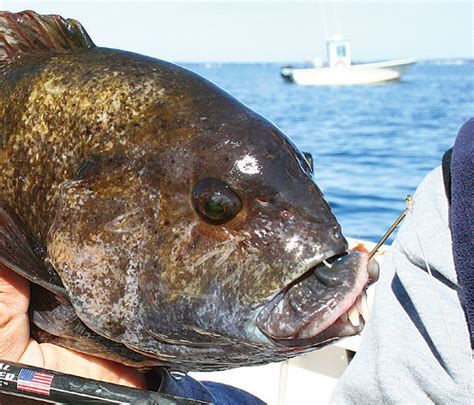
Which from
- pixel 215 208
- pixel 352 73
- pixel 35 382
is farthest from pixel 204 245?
pixel 352 73

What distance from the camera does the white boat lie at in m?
46.0

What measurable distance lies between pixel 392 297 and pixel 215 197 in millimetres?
1772

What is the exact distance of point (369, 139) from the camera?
23781 mm

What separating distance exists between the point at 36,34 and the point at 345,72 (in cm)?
4814

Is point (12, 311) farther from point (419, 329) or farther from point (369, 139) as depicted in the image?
point (369, 139)

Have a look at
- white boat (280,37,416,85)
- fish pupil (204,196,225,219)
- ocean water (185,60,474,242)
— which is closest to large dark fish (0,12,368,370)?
fish pupil (204,196,225,219)

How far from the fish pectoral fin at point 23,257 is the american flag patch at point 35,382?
21 centimetres

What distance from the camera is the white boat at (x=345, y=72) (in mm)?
46044

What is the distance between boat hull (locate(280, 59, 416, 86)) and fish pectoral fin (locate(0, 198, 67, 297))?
47.7 meters

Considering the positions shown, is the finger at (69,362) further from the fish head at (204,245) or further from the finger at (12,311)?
the fish head at (204,245)

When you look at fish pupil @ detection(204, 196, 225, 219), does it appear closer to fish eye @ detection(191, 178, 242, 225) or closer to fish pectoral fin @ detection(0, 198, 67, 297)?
fish eye @ detection(191, 178, 242, 225)

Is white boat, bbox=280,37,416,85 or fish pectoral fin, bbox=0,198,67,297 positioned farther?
white boat, bbox=280,37,416,85

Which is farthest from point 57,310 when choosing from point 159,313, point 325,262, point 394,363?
point 394,363

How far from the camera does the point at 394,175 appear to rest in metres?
16.6
